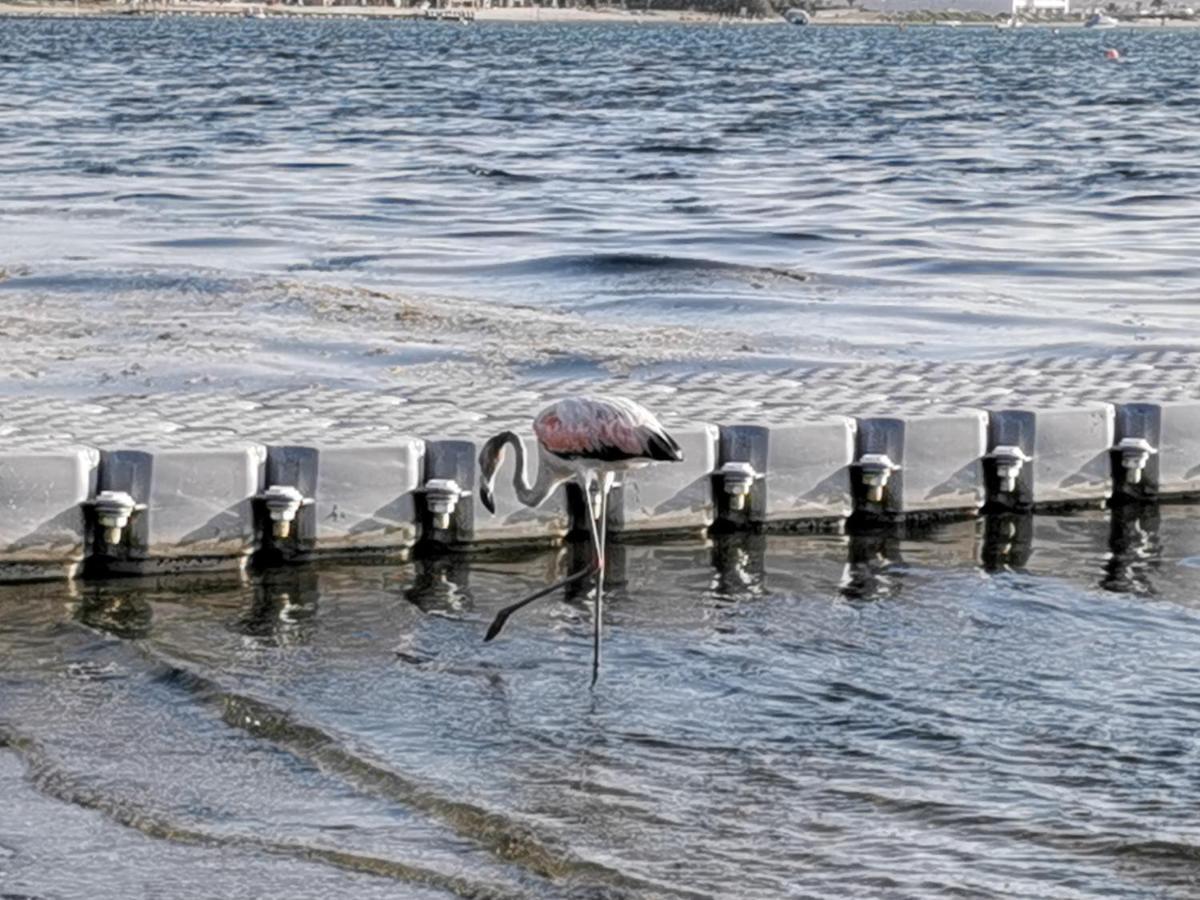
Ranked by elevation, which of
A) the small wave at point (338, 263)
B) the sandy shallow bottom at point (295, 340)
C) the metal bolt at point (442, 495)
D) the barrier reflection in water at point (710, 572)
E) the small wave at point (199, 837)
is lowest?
the small wave at point (199, 837)

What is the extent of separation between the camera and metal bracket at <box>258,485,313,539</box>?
1167 centimetres

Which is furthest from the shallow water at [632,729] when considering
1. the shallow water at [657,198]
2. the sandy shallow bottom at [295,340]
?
the shallow water at [657,198]

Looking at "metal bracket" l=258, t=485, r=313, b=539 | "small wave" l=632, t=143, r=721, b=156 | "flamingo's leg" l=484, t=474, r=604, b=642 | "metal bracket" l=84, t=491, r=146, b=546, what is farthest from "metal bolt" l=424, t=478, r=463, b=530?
"small wave" l=632, t=143, r=721, b=156

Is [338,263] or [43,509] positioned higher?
[43,509]

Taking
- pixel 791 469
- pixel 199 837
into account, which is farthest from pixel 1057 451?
pixel 199 837

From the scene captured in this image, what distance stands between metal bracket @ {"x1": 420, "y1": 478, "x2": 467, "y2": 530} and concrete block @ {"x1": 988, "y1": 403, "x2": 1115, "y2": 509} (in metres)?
3.12

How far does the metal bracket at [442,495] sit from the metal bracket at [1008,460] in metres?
3.10

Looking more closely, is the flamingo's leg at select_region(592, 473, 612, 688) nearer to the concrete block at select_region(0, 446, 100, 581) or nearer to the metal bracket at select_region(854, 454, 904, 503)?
the concrete block at select_region(0, 446, 100, 581)

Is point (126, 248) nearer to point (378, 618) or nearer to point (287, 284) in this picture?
point (287, 284)

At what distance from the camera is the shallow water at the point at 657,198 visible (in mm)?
22969

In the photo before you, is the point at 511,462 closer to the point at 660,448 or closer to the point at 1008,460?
the point at 660,448

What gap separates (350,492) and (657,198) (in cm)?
2542

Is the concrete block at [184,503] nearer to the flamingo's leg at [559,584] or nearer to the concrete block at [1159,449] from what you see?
the flamingo's leg at [559,584]

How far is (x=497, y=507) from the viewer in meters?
12.3
